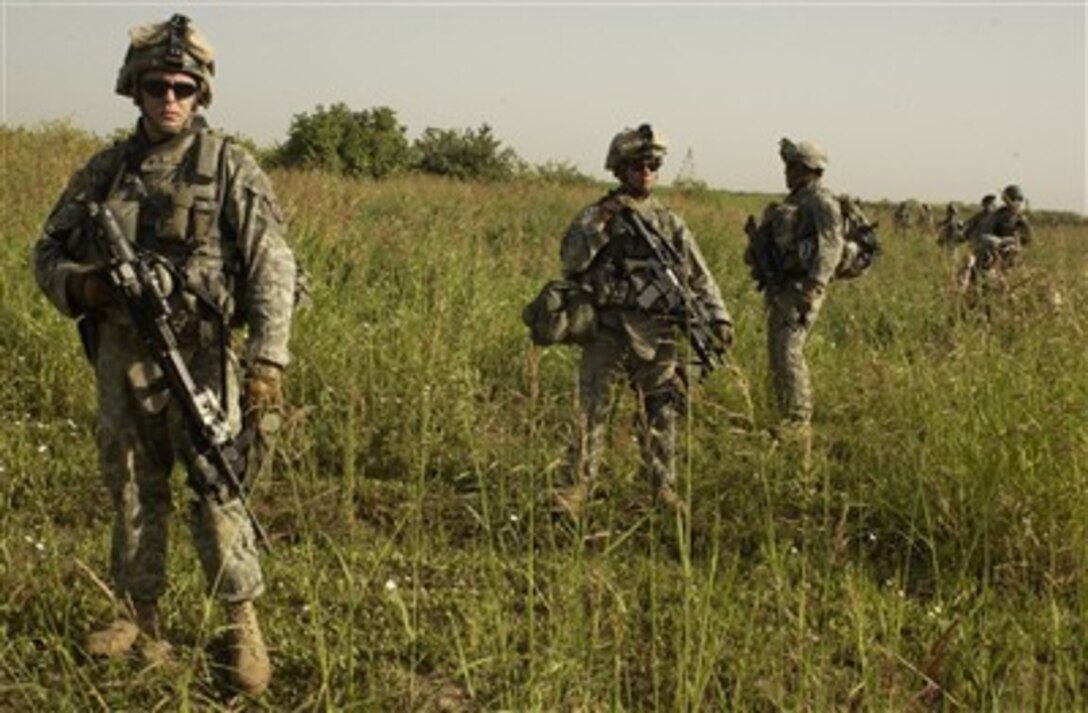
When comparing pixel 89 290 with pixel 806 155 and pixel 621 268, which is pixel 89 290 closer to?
pixel 621 268

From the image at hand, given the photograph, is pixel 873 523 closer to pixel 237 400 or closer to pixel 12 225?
pixel 237 400

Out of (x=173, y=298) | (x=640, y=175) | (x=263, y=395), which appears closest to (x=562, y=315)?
(x=640, y=175)

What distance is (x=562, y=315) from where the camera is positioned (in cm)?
397

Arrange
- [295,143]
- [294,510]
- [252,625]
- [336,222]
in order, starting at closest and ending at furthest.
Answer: [252,625]
[294,510]
[336,222]
[295,143]

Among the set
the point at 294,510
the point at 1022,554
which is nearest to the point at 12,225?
the point at 294,510

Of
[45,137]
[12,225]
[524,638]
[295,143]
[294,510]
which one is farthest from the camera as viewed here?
[295,143]

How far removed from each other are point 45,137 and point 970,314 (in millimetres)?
10817

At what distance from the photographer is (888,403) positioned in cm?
391

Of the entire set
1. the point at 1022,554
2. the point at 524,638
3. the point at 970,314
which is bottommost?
the point at 524,638

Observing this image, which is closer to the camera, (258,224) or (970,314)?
(258,224)

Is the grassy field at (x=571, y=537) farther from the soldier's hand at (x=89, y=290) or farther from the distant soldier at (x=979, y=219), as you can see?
the distant soldier at (x=979, y=219)

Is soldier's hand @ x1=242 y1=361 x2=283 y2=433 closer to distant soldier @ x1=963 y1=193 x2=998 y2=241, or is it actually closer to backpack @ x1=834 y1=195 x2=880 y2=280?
backpack @ x1=834 y1=195 x2=880 y2=280

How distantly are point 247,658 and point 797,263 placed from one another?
4.02 meters

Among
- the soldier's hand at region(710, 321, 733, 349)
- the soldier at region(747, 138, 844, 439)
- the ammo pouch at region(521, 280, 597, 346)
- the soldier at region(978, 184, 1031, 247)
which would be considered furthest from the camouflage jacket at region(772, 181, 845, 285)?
the soldier at region(978, 184, 1031, 247)
